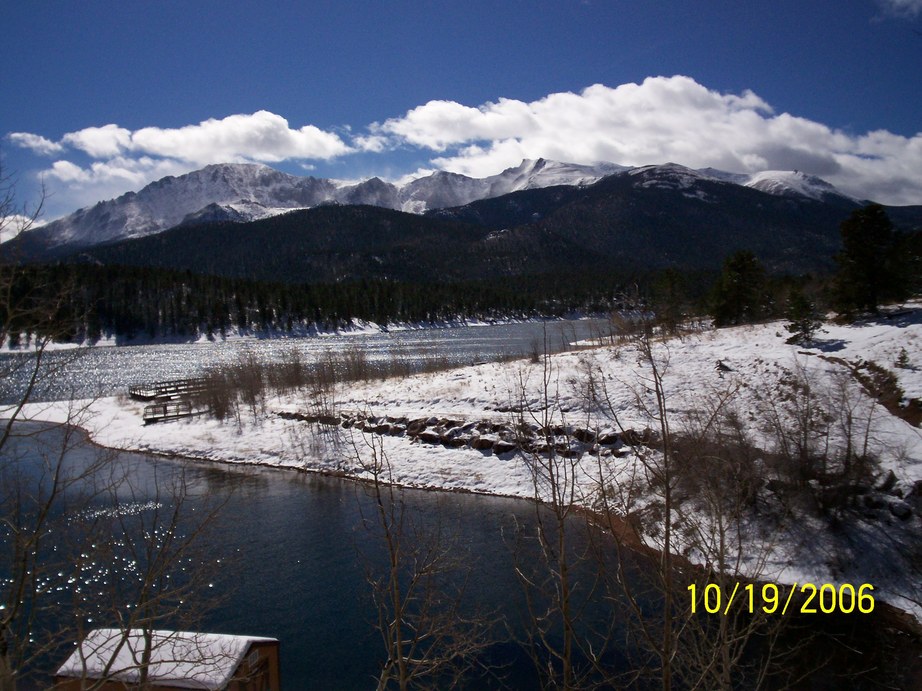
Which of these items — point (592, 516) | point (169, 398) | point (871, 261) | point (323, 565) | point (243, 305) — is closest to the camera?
point (592, 516)

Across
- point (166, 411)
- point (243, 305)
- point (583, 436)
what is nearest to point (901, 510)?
point (583, 436)

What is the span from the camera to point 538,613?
1318 centimetres

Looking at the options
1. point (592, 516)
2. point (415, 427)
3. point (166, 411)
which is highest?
point (592, 516)

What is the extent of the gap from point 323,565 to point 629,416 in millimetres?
14151

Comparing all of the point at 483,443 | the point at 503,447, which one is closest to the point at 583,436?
the point at 503,447

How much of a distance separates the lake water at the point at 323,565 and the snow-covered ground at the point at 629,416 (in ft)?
7.86

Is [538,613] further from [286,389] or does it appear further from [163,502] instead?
[286,389]

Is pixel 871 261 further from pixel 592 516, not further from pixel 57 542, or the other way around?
pixel 57 542

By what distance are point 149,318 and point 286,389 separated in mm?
73626

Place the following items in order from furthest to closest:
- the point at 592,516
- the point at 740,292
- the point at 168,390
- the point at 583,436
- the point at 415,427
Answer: the point at 168,390 < the point at 740,292 < the point at 415,427 < the point at 583,436 < the point at 592,516

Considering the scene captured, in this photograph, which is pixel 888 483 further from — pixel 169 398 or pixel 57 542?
pixel 169 398

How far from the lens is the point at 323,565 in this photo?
15883 millimetres

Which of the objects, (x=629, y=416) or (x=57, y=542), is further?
(x=629, y=416)

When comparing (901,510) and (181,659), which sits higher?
(181,659)
